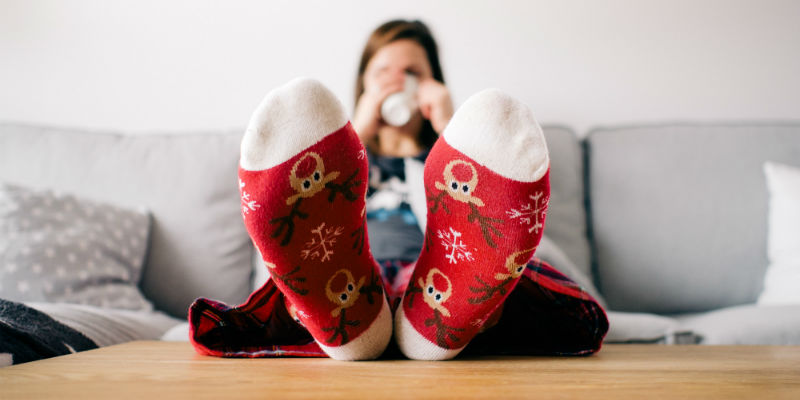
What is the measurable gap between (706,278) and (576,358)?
66 cm

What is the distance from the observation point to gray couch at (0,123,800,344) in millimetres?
1008

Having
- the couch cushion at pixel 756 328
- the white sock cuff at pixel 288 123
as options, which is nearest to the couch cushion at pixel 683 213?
the couch cushion at pixel 756 328

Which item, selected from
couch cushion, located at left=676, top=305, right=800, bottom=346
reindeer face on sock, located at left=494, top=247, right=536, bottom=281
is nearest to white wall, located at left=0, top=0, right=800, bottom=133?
couch cushion, located at left=676, top=305, right=800, bottom=346

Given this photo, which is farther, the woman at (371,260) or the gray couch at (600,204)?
the gray couch at (600,204)

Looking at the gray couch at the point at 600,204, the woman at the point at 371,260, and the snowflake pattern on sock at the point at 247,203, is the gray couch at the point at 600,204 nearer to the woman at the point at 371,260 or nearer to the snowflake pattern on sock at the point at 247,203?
the woman at the point at 371,260

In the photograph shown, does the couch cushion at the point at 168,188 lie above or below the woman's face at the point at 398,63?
below

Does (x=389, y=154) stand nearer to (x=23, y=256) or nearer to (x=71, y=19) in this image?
(x=23, y=256)

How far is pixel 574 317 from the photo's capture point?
534 mm

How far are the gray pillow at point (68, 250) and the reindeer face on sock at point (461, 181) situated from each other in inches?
26.1

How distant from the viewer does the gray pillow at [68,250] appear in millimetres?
798

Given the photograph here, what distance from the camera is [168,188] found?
3.39ft

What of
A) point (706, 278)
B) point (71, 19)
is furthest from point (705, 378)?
point (71, 19)

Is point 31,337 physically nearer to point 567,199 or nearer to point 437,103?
point 437,103

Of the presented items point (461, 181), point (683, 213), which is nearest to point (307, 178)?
point (461, 181)
